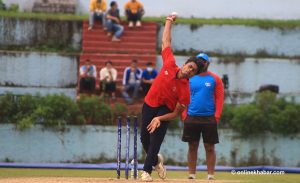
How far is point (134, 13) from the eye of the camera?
30516 millimetres

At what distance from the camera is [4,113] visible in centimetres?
2616

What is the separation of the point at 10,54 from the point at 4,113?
361 centimetres

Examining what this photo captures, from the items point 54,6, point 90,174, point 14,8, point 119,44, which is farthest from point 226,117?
point 14,8

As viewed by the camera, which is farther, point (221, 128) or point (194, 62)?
point (221, 128)

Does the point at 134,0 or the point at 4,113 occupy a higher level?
the point at 134,0

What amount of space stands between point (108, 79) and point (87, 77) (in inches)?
21.7

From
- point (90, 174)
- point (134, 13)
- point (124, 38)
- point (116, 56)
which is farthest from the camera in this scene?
point (134, 13)

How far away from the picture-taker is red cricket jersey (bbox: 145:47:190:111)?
16234mm

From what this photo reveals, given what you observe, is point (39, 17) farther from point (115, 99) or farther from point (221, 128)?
point (221, 128)

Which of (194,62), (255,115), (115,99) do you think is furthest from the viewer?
(115,99)

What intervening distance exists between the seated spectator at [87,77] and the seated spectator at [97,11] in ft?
7.97

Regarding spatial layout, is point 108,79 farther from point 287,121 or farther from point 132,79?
point 287,121

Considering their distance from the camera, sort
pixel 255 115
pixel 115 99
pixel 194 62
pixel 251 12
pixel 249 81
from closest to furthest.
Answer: pixel 194 62 < pixel 255 115 < pixel 115 99 < pixel 249 81 < pixel 251 12

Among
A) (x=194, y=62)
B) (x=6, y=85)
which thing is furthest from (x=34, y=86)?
(x=194, y=62)
